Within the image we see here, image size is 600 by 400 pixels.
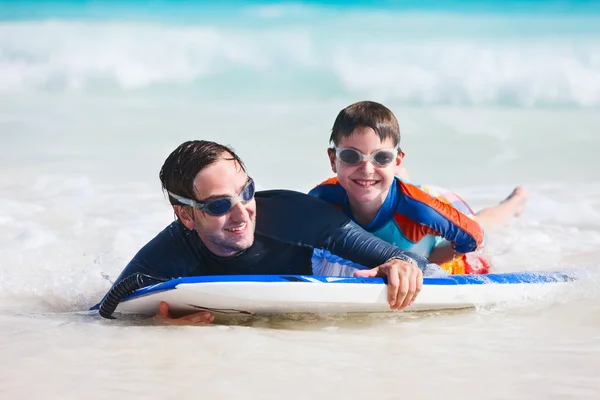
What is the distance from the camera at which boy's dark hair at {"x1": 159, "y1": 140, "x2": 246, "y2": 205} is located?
342cm

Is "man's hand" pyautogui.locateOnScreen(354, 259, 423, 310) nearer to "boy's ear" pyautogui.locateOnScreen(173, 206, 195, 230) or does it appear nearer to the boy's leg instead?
"boy's ear" pyautogui.locateOnScreen(173, 206, 195, 230)

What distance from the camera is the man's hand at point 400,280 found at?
337cm

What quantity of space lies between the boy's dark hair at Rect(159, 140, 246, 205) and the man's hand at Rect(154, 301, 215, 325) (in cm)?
46

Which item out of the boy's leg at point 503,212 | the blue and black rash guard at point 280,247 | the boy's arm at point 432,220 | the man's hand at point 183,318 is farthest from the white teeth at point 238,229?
the boy's leg at point 503,212

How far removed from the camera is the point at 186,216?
3525 millimetres

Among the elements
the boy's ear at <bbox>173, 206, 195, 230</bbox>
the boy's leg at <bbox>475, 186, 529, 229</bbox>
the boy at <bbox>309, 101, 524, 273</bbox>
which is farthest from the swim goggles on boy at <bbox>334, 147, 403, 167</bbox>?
the boy's leg at <bbox>475, 186, 529, 229</bbox>

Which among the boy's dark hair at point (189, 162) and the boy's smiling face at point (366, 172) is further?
the boy's smiling face at point (366, 172)

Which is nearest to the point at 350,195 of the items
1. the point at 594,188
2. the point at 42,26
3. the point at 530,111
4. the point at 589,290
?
the point at 589,290

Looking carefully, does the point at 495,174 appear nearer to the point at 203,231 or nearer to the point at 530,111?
the point at 530,111

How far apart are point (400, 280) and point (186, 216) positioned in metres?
0.94

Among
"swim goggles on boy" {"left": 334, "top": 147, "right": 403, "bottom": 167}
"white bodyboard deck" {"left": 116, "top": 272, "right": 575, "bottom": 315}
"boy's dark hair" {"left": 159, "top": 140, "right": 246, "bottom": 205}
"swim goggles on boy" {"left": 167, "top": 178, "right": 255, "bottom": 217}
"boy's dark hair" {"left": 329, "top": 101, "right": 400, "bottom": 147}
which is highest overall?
"boy's dark hair" {"left": 329, "top": 101, "right": 400, "bottom": 147}

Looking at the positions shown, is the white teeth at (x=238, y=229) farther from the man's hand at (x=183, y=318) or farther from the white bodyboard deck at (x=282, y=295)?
the man's hand at (x=183, y=318)

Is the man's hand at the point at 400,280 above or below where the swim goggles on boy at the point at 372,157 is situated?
below

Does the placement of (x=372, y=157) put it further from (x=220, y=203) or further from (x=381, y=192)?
(x=220, y=203)
